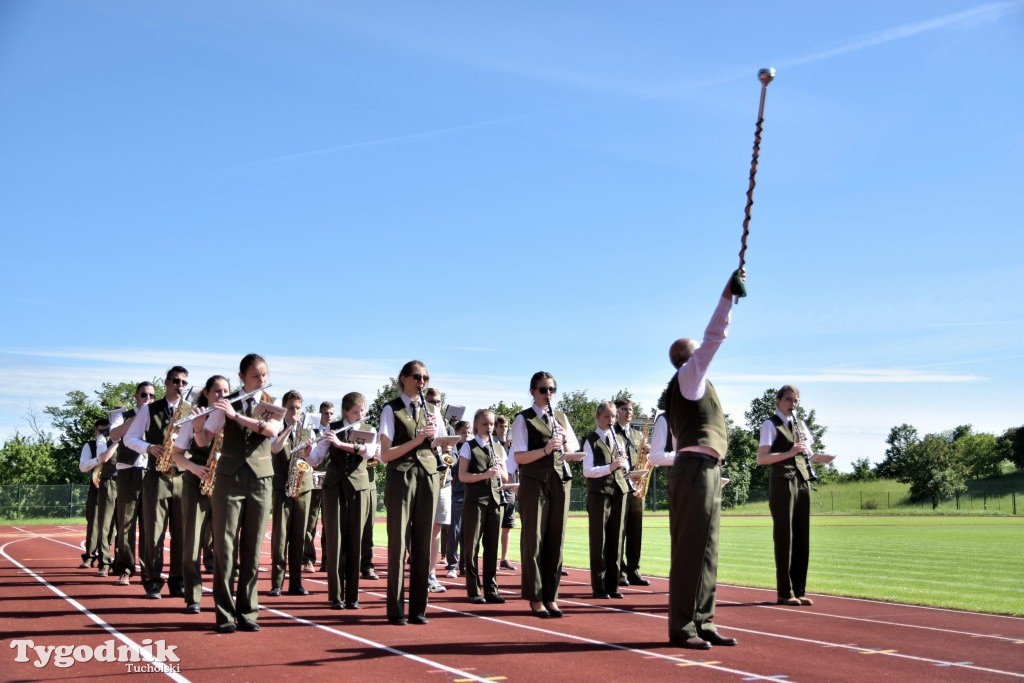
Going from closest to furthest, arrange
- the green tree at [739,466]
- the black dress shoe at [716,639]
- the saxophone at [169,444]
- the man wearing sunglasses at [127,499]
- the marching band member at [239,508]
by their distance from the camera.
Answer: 1. the black dress shoe at [716,639]
2. the marching band member at [239,508]
3. the saxophone at [169,444]
4. the man wearing sunglasses at [127,499]
5. the green tree at [739,466]

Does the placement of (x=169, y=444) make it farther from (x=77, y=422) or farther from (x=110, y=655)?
(x=77, y=422)

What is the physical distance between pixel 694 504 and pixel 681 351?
4.18 feet

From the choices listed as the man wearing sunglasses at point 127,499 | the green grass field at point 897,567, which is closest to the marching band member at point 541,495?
the green grass field at point 897,567

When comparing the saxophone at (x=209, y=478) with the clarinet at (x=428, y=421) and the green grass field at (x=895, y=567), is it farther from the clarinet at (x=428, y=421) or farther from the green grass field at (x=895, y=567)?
the green grass field at (x=895, y=567)

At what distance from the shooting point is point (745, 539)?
28.1m

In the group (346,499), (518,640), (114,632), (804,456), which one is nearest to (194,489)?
(346,499)

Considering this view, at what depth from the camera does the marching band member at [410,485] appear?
9648 mm

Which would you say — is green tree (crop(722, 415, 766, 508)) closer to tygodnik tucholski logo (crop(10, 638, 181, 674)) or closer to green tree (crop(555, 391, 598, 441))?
green tree (crop(555, 391, 598, 441))

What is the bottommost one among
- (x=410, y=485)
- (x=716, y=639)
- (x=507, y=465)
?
(x=716, y=639)

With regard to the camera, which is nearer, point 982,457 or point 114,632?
point 114,632

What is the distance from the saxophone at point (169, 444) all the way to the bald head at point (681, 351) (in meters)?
5.93

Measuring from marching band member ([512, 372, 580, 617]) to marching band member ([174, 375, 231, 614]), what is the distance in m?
3.12

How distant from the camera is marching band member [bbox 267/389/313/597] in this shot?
12461 millimetres

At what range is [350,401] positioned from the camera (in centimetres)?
1184
